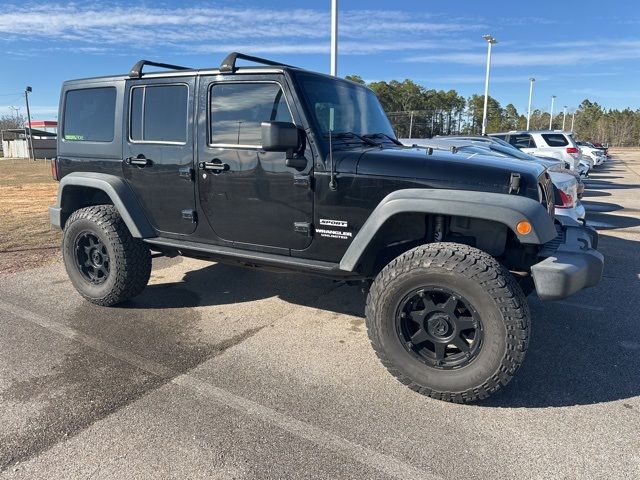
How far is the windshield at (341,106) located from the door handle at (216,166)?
31.9 inches

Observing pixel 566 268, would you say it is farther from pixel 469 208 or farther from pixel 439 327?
pixel 439 327

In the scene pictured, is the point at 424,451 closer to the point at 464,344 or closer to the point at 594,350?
the point at 464,344

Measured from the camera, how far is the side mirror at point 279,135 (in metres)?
3.18

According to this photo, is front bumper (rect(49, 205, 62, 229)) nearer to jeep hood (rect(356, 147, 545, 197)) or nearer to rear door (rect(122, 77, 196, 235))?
rear door (rect(122, 77, 196, 235))

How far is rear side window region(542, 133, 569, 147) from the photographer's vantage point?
1510 cm

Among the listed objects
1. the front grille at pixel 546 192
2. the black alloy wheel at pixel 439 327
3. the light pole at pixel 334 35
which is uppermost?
the light pole at pixel 334 35

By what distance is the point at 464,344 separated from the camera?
10.1 feet

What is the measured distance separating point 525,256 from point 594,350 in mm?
1042

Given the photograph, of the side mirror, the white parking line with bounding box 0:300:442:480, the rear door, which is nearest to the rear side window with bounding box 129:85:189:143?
the rear door

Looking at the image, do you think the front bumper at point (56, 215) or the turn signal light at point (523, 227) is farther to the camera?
the front bumper at point (56, 215)

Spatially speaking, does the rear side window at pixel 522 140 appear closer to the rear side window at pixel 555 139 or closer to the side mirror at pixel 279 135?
the rear side window at pixel 555 139

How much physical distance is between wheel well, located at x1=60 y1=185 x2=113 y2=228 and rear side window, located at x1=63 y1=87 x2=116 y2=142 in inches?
19.2

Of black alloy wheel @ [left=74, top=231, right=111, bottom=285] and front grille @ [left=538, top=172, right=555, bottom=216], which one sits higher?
front grille @ [left=538, top=172, right=555, bottom=216]

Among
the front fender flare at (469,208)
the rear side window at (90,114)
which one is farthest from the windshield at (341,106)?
the rear side window at (90,114)
